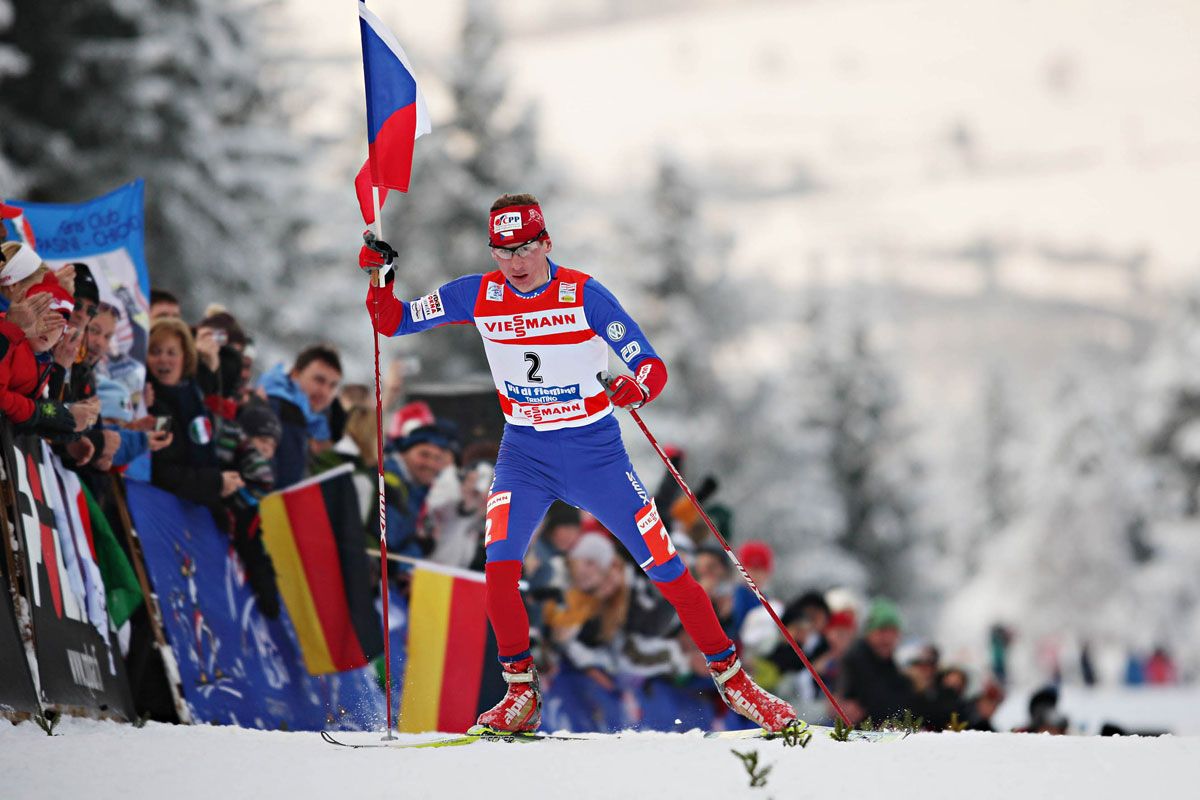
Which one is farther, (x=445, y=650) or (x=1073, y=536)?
(x=1073, y=536)

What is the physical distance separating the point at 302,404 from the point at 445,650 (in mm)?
1685

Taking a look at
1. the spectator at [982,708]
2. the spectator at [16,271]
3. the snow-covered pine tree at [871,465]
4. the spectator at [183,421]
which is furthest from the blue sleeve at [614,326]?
the snow-covered pine tree at [871,465]

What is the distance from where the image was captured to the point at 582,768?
5242mm

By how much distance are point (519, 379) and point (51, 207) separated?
305 centimetres

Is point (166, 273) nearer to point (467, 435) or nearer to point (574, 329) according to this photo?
point (467, 435)

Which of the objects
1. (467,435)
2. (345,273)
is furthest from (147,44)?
(467,435)

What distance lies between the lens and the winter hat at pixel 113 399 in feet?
23.9

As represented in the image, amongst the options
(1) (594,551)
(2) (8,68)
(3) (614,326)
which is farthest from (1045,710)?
(2) (8,68)

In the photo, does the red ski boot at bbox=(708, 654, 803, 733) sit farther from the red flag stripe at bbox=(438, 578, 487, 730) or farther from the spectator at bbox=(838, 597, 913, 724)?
the spectator at bbox=(838, 597, 913, 724)

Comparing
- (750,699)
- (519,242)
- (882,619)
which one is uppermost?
(519,242)

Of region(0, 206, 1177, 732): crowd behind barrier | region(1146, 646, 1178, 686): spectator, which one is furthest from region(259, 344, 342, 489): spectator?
region(1146, 646, 1178, 686): spectator

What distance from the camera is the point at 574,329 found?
6.35 m

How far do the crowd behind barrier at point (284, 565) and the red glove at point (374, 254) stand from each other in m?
1.30

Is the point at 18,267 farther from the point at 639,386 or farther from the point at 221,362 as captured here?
the point at 639,386
